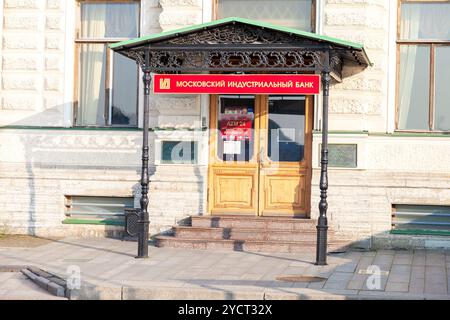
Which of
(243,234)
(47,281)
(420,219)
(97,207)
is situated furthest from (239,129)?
(47,281)

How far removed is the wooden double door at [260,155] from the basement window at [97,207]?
6.40ft

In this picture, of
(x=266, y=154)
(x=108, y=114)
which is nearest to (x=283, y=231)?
(x=266, y=154)

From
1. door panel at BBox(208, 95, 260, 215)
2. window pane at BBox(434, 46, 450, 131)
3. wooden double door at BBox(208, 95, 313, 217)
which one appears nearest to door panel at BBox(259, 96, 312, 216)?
wooden double door at BBox(208, 95, 313, 217)

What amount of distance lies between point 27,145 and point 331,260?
23.1 ft

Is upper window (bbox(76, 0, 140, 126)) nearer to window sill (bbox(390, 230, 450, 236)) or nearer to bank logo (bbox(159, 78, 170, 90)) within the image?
bank logo (bbox(159, 78, 170, 90))

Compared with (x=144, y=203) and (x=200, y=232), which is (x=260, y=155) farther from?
(x=144, y=203)

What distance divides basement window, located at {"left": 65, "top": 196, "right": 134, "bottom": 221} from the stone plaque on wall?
4.15m

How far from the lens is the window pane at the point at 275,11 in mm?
17234

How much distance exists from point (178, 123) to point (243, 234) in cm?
260

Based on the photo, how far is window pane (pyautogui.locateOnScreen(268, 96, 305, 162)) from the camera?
17.2 metres

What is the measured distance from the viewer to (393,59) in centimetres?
1711

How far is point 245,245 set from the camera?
15.9 metres

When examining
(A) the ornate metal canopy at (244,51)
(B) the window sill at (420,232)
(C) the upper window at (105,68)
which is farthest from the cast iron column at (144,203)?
(B) the window sill at (420,232)
